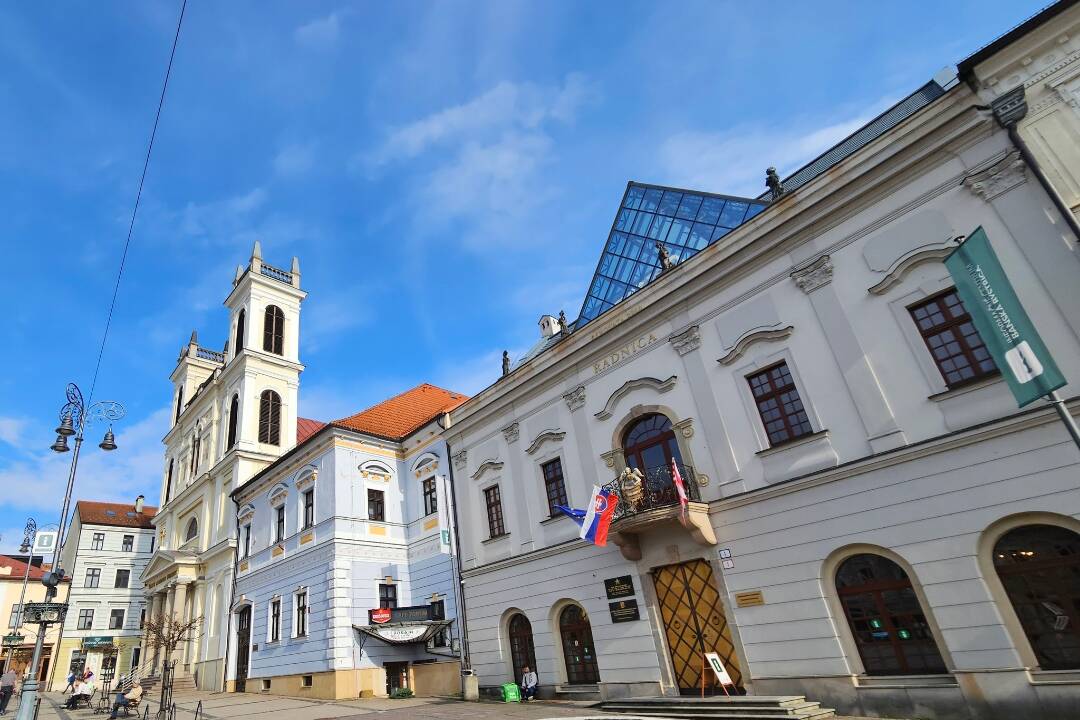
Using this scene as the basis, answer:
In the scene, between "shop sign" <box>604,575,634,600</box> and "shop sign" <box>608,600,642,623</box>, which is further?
"shop sign" <box>604,575,634,600</box>

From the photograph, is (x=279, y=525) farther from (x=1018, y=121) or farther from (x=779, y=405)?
(x=1018, y=121)

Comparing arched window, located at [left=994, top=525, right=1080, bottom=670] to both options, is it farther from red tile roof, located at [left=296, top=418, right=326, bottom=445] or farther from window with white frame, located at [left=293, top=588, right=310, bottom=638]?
red tile roof, located at [left=296, top=418, right=326, bottom=445]

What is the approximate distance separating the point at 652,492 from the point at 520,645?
7.10 meters

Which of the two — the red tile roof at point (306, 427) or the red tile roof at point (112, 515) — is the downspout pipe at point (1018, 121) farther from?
the red tile roof at point (112, 515)

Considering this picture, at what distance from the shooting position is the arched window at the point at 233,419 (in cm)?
3353

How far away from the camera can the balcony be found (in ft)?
43.9

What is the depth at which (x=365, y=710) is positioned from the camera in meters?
16.3

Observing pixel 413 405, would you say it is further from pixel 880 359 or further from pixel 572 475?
pixel 880 359

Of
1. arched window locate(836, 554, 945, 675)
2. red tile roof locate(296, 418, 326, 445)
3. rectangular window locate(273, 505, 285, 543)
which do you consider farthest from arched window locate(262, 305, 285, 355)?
arched window locate(836, 554, 945, 675)

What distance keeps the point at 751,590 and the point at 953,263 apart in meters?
7.54

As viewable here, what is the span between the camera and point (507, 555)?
18.7 meters

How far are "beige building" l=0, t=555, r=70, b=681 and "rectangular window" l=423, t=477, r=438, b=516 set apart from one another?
4144 centimetres

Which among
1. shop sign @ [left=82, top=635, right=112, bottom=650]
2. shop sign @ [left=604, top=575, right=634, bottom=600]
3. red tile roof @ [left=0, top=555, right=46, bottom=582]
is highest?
red tile roof @ [left=0, top=555, right=46, bottom=582]

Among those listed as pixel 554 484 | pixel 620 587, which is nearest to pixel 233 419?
pixel 554 484
